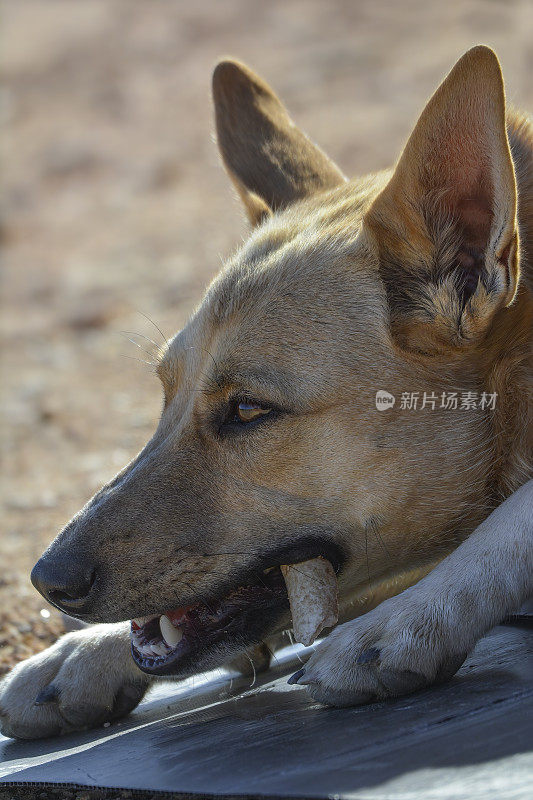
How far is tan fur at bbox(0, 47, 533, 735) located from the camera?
2.92m

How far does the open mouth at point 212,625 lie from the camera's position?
3.02m

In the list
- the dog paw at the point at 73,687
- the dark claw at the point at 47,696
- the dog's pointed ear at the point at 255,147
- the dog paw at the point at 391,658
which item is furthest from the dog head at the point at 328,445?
the dog's pointed ear at the point at 255,147

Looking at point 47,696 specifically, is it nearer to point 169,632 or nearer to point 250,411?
point 169,632

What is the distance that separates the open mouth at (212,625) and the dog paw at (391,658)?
465mm

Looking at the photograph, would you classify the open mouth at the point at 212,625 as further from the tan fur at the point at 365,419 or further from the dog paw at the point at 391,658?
the dog paw at the point at 391,658

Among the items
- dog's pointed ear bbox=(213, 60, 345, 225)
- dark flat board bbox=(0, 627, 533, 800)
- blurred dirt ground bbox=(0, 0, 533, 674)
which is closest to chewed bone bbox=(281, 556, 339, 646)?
dark flat board bbox=(0, 627, 533, 800)

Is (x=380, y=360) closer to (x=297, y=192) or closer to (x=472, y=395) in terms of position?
(x=472, y=395)

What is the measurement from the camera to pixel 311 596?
2941mm

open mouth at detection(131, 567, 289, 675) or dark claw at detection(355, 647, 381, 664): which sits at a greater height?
open mouth at detection(131, 567, 289, 675)

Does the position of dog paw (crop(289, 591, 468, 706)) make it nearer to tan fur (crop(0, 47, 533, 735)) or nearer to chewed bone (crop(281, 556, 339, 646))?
chewed bone (crop(281, 556, 339, 646))

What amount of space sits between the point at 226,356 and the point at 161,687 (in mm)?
1178

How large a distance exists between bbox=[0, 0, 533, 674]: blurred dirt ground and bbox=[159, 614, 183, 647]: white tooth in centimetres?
111

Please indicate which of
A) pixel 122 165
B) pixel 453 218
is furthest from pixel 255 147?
pixel 122 165

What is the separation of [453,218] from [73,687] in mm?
1796
